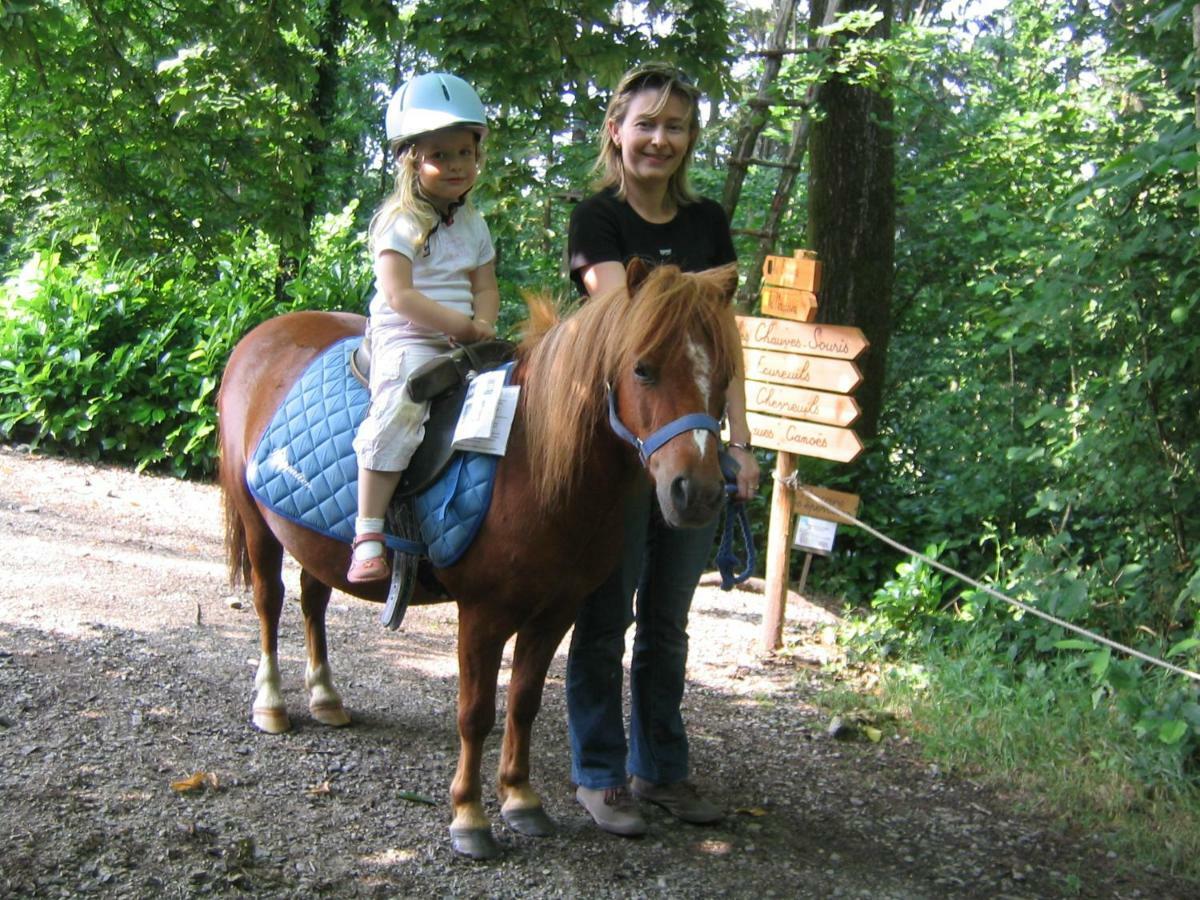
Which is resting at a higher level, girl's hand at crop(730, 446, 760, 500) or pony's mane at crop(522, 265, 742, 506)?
pony's mane at crop(522, 265, 742, 506)

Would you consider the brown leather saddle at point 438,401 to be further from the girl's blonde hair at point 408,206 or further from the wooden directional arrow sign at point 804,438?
the wooden directional arrow sign at point 804,438

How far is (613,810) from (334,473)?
1418mm

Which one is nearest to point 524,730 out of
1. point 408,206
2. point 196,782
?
point 196,782

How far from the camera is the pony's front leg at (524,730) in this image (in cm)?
344

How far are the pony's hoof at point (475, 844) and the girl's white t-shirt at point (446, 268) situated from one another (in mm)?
1521

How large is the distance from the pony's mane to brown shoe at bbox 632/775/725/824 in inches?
51.5

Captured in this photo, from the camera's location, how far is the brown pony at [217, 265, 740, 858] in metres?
2.75

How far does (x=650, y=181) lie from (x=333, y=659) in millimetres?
2997

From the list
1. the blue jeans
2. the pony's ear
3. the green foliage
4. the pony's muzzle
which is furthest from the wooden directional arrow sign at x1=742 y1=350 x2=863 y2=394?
the green foliage

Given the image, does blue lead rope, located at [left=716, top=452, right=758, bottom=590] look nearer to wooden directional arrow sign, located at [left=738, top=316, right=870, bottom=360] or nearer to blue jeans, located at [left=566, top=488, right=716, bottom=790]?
blue jeans, located at [left=566, top=488, right=716, bottom=790]

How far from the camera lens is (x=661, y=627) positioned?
12.1ft

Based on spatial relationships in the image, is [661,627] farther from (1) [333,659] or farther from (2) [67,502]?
(2) [67,502]

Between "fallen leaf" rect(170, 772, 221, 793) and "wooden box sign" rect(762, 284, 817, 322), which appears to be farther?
"wooden box sign" rect(762, 284, 817, 322)

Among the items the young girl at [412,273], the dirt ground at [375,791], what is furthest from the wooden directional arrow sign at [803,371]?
the young girl at [412,273]
